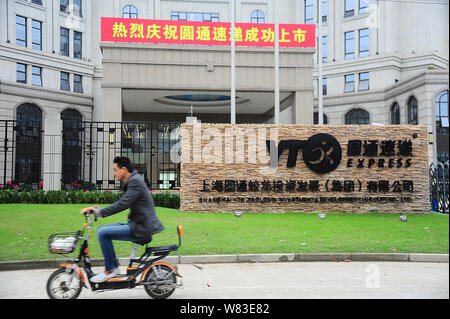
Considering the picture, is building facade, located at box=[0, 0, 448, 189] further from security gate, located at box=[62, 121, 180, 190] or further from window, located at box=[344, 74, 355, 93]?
security gate, located at box=[62, 121, 180, 190]

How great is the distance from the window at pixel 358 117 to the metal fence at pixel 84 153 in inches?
677

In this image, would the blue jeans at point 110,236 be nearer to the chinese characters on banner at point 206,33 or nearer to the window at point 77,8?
the chinese characters on banner at point 206,33

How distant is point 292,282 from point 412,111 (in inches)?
1237

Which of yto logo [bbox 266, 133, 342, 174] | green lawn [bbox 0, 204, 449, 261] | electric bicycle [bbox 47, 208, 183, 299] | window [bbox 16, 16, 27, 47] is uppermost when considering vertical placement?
window [bbox 16, 16, 27, 47]

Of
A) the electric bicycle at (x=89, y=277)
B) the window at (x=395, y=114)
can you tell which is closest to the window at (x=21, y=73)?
the window at (x=395, y=114)

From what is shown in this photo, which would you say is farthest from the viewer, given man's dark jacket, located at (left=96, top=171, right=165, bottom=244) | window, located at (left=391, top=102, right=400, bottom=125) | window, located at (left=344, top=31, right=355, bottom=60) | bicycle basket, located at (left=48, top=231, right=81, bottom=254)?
window, located at (left=344, top=31, right=355, bottom=60)

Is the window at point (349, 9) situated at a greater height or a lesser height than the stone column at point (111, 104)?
greater

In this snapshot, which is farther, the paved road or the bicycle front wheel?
the paved road

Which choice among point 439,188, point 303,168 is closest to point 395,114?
point 439,188

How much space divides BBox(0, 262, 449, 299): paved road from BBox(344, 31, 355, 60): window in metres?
36.1

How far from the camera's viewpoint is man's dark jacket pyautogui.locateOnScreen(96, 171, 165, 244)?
5.77 m

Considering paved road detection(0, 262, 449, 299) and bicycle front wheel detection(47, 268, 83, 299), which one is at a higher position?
bicycle front wheel detection(47, 268, 83, 299)

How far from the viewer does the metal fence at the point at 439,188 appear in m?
17.6

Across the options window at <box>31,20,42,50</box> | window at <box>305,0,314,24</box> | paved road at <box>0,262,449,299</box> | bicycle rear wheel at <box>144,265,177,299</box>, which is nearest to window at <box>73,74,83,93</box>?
window at <box>31,20,42,50</box>
